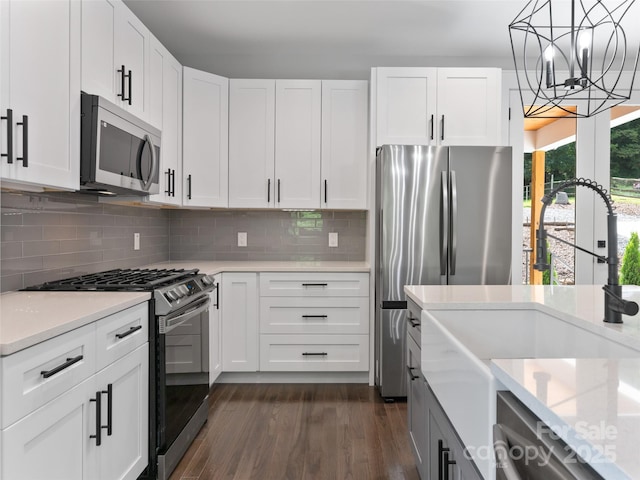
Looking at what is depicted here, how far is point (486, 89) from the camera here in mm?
3600

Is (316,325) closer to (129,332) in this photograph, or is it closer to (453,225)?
(453,225)

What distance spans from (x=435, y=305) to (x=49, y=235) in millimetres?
1942

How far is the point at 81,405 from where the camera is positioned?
1.53 meters

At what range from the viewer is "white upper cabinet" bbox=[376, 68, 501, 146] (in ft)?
11.7

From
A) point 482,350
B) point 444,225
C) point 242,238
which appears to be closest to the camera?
point 482,350

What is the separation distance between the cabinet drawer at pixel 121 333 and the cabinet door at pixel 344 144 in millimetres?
2094

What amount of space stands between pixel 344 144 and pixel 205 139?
1142 mm

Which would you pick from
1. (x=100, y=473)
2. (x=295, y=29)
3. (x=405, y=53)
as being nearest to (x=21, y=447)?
(x=100, y=473)

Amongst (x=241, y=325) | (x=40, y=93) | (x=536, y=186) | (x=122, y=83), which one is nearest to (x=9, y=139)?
(x=40, y=93)

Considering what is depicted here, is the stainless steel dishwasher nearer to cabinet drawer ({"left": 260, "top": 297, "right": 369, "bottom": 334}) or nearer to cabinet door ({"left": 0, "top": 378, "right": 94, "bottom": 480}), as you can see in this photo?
cabinet door ({"left": 0, "top": 378, "right": 94, "bottom": 480})

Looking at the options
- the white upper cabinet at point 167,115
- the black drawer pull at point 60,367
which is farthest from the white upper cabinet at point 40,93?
the white upper cabinet at point 167,115

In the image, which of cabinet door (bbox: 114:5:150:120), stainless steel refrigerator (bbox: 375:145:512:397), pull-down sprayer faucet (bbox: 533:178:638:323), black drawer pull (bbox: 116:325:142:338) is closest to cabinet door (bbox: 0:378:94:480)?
black drawer pull (bbox: 116:325:142:338)

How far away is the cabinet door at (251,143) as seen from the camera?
12.4 ft

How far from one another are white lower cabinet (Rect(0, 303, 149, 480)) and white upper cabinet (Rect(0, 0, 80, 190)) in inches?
25.1
